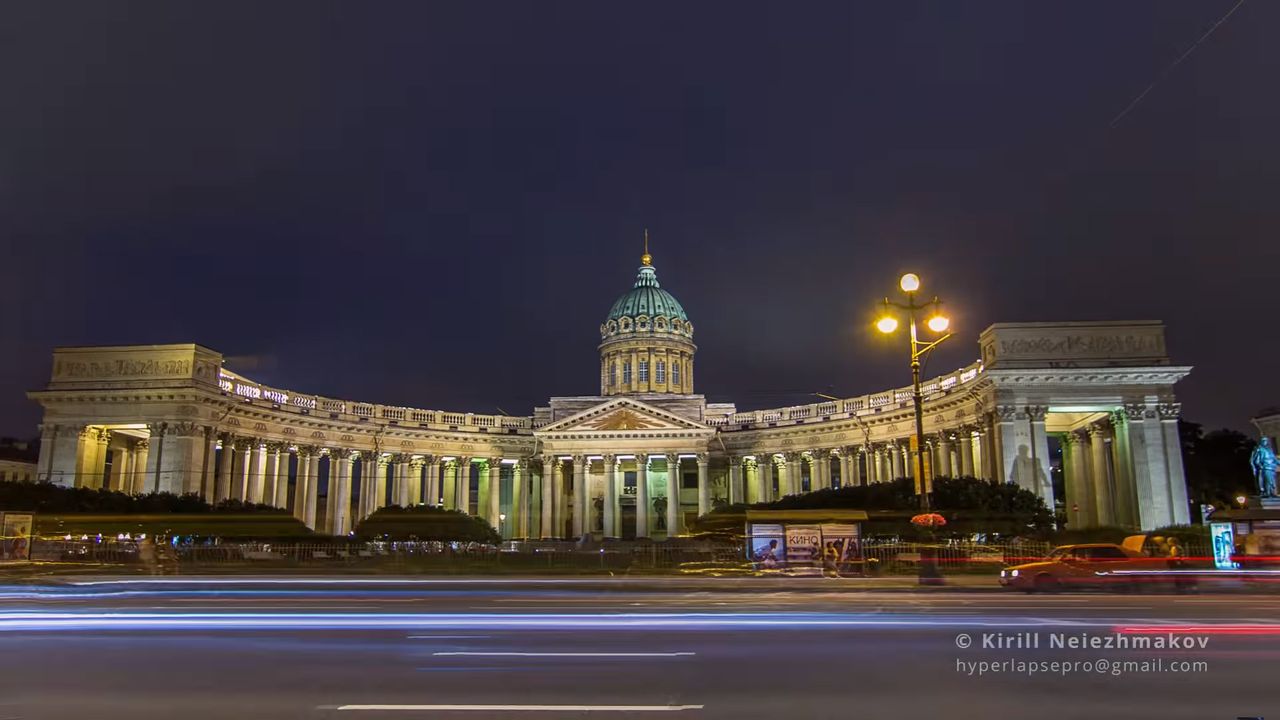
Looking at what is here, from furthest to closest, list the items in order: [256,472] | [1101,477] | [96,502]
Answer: [256,472] < [1101,477] < [96,502]

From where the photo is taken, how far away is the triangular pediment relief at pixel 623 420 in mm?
78188

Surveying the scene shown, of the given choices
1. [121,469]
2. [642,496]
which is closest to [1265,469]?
[642,496]

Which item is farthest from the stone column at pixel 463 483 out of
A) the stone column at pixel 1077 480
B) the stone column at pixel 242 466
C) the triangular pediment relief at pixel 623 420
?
the stone column at pixel 1077 480

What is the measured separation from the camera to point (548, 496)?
259 ft

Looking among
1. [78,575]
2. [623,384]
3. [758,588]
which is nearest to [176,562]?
[78,575]

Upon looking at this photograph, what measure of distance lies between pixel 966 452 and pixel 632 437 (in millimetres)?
30004

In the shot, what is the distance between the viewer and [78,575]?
29.0 m

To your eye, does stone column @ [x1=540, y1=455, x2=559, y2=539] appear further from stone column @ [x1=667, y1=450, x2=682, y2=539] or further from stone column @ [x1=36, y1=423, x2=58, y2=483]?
stone column @ [x1=36, y1=423, x2=58, y2=483]

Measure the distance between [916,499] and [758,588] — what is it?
2686 centimetres

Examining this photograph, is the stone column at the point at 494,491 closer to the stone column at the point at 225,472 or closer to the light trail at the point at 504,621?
the stone column at the point at 225,472

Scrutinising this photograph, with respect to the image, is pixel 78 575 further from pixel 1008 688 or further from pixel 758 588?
pixel 1008 688

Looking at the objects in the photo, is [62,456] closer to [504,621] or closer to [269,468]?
[269,468]

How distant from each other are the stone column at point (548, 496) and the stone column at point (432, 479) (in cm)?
958

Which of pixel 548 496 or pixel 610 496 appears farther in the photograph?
pixel 610 496
